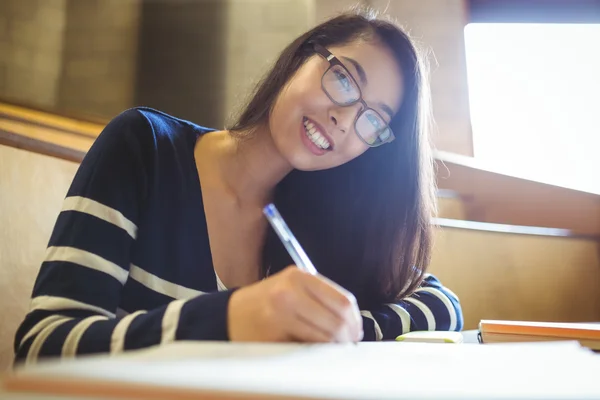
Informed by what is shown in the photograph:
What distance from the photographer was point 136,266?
2.12ft

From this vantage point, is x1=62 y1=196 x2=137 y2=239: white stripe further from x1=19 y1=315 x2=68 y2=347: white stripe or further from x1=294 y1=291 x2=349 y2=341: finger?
x1=294 y1=291 x2=349 y2=341: finger

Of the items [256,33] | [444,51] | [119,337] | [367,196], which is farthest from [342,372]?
[444,51]

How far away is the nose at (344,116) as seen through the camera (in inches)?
30.9

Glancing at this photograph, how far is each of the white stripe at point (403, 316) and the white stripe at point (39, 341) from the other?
463mm

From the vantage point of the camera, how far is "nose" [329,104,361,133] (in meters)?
0.78

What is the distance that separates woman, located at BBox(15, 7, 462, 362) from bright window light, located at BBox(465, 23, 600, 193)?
3.54 feet

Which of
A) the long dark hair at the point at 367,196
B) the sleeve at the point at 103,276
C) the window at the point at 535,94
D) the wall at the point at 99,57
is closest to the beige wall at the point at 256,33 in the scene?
the wall at the point at 99,57

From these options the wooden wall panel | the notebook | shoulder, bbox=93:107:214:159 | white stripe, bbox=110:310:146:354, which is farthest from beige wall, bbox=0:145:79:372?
the wooden wall panel

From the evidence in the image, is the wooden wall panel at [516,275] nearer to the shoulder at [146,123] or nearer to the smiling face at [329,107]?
the smiling face at [329,107]

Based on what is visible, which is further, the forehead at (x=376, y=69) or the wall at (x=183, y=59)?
the wall at (x=183, y=59)

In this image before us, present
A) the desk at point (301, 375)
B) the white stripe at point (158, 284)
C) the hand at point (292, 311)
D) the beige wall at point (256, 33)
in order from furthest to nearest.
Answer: the beige wall at point (256, 33)
the white stripe at point (158, 284)
the hand at point (292, 311)
the desk at point (301, 375)

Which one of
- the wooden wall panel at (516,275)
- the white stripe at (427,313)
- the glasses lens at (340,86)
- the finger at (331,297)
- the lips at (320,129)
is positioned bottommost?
the wooden wall panel at (516,275)

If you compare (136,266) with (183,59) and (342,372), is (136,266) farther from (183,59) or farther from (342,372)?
(183,59)

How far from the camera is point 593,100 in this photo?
→ 5.98 feet
